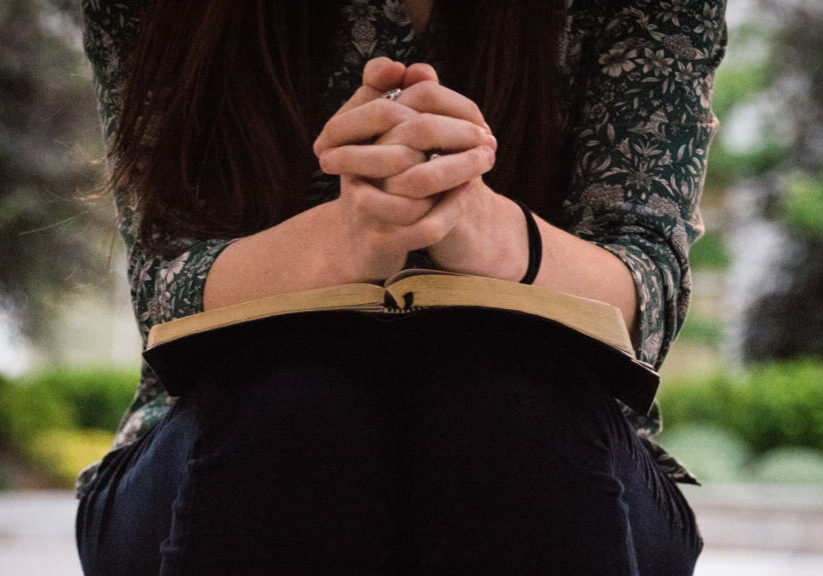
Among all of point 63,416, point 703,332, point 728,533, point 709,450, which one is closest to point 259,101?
point 728,533

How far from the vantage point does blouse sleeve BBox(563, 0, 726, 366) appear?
0.90 m

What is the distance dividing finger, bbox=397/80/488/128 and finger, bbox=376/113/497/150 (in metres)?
0.01

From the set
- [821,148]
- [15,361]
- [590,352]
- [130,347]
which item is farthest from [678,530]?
[130,347]

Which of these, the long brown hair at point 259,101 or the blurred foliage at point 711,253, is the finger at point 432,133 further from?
the blurred foliage at point 711,253

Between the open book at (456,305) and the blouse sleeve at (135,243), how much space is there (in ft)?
0.44

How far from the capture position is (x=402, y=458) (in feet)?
2.20

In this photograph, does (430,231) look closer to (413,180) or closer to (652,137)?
(413,180)

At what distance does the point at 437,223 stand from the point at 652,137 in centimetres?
40

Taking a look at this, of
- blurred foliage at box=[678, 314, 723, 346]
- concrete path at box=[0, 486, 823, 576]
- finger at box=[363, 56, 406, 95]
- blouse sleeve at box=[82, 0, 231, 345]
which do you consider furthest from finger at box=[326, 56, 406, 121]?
blurred foliage at box=[678, 314, 723, 346]

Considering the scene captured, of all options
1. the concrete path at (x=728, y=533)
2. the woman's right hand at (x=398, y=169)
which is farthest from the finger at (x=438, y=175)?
the concrete path at (x=728, y=533)

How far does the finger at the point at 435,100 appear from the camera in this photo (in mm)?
674

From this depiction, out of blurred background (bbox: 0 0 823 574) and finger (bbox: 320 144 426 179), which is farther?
blurred background (bbox: 0 0 823 574)

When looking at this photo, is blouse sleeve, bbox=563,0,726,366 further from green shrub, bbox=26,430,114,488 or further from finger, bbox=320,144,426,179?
green shrub, bbox=26,430,114,488

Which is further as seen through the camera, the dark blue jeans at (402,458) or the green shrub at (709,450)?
the green shrub at (709,450)
